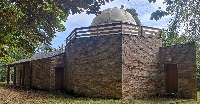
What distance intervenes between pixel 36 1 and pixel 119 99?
1075cm

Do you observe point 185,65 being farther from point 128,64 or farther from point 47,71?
point 47,71

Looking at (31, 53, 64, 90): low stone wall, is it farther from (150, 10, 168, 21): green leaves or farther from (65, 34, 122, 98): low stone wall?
(150, 10, 168, 21): green leaves

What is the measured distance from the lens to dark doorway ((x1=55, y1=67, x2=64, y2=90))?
74.1ft

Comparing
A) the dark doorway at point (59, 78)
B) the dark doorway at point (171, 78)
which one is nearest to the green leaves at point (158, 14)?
the dark doorway at point (171, 78)

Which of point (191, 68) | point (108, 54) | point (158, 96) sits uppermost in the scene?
point (108, 54)

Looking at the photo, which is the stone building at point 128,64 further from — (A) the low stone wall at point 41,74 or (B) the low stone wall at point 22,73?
(B) the low stone wall at point 22,73

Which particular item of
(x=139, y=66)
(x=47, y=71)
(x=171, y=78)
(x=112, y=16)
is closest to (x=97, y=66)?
(x=139, y=66)

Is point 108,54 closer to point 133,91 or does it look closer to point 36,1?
point 133,91

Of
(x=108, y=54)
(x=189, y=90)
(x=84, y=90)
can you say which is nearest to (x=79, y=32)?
(x=108, y=54)

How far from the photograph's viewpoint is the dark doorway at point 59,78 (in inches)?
890

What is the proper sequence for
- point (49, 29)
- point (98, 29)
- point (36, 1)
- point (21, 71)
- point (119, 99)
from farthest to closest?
point (21, 71) < point (98, 29) < point (119, 99) < point (49, 29) < point (36, 1)

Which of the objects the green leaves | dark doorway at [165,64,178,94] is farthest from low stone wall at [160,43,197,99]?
the green leaves

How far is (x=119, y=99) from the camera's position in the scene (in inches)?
Result: 629

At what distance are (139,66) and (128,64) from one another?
1.12m
